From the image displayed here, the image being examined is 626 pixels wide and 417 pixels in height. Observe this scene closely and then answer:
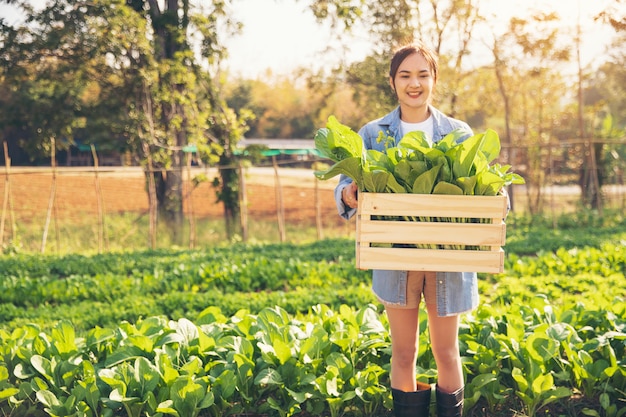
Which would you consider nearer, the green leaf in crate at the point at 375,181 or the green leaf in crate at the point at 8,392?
the green leaf in crate at the point at 375,181

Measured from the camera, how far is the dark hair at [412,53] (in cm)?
270

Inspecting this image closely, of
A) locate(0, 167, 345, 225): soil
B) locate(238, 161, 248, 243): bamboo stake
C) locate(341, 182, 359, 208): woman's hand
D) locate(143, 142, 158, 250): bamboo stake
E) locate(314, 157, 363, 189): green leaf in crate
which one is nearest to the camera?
locate(314, 157, 363, 189): green leaf in crate

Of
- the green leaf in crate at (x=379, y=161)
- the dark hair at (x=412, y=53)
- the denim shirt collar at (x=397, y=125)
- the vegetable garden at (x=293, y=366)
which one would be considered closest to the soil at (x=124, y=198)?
the vegetable garden at (x=293, y=366)

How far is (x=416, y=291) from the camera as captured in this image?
2.69 m

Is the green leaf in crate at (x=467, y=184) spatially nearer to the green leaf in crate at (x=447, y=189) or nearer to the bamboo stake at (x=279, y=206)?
the green leaf in crate at (x=447, y=189)

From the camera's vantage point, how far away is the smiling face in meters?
2.68

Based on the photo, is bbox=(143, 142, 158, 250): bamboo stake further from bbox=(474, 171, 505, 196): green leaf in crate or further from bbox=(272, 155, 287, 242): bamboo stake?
bbox=(474, 171, 505, 196): green leaf in crate

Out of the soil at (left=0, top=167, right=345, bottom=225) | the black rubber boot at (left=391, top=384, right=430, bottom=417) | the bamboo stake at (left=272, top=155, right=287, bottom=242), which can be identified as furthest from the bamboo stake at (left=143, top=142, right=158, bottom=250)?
the black rubber boot at (left=391, top=384, right=430, bottom=417)

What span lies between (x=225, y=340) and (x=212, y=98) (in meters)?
10.8

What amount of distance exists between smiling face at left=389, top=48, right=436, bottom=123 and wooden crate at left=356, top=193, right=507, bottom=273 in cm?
49

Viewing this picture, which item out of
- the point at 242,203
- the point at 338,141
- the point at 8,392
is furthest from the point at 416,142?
the point at 242,203

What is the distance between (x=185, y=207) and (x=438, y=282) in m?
17.2

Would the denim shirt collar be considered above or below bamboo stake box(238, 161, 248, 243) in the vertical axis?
above

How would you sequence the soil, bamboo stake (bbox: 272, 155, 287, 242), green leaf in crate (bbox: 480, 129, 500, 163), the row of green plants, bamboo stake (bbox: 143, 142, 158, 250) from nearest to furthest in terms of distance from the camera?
green leaf in crate (bbox: 480, 129, 500, 163)
the row of green plants
bamboo stake (bbox: 143, 142, 158, 250)
bamboo stake (bbox: 272, 155, 287, 242)
the soil
